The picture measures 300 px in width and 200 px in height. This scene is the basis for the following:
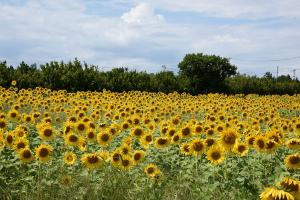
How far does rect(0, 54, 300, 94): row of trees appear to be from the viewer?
86.3ft

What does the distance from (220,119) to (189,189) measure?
16.7 feet

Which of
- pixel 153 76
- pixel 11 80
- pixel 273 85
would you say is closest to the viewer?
pixel 11 80

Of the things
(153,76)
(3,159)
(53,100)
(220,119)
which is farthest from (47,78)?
(3,159)

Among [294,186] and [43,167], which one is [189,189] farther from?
[294,186]

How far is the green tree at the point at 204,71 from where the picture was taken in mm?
34781

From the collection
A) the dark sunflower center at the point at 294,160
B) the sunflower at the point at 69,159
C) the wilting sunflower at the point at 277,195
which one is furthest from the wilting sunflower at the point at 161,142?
the wilting sunflower at the point at 277,195

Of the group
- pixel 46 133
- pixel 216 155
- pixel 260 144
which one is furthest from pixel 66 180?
pixel 260 144

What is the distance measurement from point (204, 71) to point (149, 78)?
571 cm

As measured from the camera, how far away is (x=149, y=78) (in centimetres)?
3059

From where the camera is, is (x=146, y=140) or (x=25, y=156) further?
(x=146, y=140)

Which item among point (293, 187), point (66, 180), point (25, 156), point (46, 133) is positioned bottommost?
point (66, 180)

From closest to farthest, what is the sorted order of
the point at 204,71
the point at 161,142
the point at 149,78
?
the point at 161,142 → the point at 149,78 → the point at 204,71

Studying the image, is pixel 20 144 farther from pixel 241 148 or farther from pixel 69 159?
pixel 241 148

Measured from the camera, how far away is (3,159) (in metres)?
7.70
